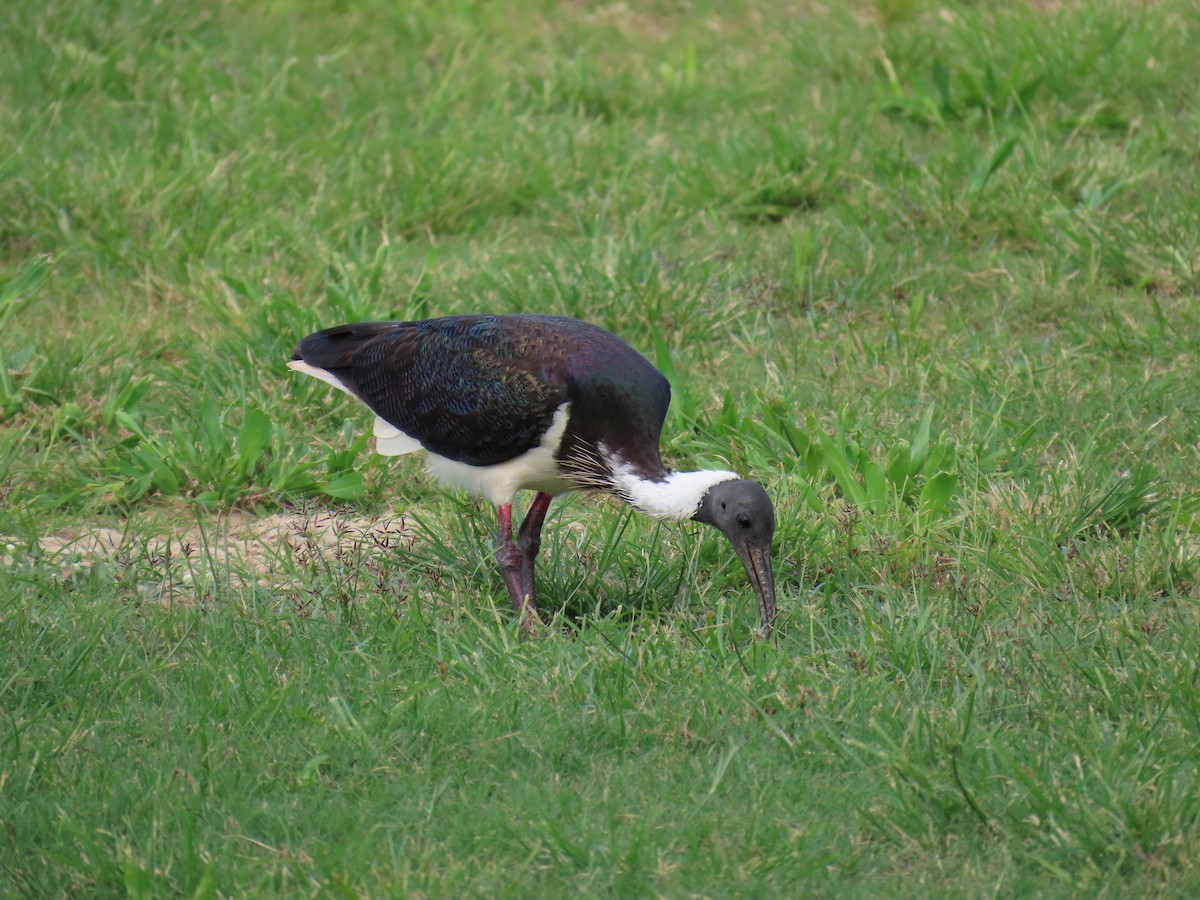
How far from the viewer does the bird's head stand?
408 centimetres

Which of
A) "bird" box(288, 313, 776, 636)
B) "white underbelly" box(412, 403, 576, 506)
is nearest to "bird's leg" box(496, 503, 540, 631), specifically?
"bird" box(288, 313, 776, 636)

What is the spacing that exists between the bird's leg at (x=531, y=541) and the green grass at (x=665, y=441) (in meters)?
0.08

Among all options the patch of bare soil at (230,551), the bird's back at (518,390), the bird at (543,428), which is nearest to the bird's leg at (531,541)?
the bird at (543,428)

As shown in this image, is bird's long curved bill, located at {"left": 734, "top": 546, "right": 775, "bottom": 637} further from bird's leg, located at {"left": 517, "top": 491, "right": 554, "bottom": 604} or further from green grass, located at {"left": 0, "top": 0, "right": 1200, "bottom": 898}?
bird's leg, located at {"left": 517, "top": 491, "right": 554, "bottom": 604}

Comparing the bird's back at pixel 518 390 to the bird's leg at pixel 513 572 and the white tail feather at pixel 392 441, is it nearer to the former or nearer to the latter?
the white tail feather at pixel 392 441

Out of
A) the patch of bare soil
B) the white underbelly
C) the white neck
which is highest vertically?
the white neck

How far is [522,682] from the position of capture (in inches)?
148

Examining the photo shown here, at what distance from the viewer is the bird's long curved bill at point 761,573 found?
13.3 feet

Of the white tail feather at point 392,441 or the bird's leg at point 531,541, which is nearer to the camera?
the bird's leg at point 531,541

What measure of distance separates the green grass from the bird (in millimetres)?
161

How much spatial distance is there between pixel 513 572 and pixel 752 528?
0.67 m

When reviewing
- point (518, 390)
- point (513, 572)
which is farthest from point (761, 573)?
point (518, 390)

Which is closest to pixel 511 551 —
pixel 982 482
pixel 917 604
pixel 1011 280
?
pixel 917 604

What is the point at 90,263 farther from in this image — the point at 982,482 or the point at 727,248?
the point at 982,482
